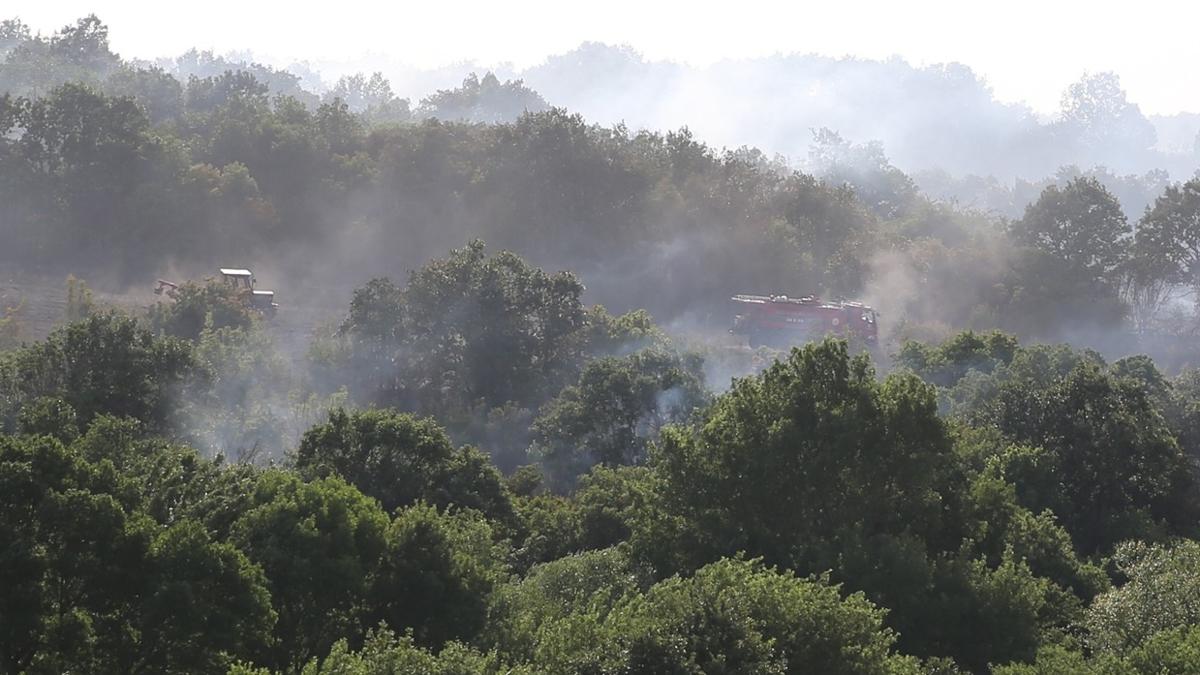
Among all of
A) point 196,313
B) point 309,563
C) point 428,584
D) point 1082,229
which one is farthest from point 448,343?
point 1082,229

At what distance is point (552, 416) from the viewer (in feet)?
135

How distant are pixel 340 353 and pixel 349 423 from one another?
57.3ft

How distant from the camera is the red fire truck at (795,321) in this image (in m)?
58.4

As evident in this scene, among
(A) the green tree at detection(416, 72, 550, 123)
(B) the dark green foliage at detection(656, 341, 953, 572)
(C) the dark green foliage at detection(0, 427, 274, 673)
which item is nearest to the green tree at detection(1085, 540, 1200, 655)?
(B) the dark green foliage at detection(656, 341, 953, 572)

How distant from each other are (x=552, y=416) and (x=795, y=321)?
20.3 meters

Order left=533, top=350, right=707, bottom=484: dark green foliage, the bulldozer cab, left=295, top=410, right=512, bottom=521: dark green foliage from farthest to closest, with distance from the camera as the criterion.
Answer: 1. the bulldozer cab
2. left=533, top=350, right=707, bottom=484: dark green foliage
3. left=295, top=410, right=512, bottom=521: dark green foliage

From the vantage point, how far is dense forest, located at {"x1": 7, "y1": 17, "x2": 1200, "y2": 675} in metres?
17.9

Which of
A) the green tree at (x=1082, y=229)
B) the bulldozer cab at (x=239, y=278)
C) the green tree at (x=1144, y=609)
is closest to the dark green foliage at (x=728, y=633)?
the green tree at (x=1144, y=609)

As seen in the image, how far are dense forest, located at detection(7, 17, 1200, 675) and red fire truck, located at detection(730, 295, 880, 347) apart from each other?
1.82 m

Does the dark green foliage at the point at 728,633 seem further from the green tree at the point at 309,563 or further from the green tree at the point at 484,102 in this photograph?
the green tree at the point at 484,102

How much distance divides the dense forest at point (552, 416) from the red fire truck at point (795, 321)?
1821 mm

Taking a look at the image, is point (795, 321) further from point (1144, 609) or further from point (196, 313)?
point (1144, 609)

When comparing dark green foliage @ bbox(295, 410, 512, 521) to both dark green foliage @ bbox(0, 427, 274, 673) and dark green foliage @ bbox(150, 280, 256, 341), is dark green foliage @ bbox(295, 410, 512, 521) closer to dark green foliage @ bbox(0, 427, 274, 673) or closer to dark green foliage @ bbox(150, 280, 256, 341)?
dark green foliage @ bbox(0, 427, 274, 673)

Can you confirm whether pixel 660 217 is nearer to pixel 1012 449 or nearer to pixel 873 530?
pixel 1012 449
